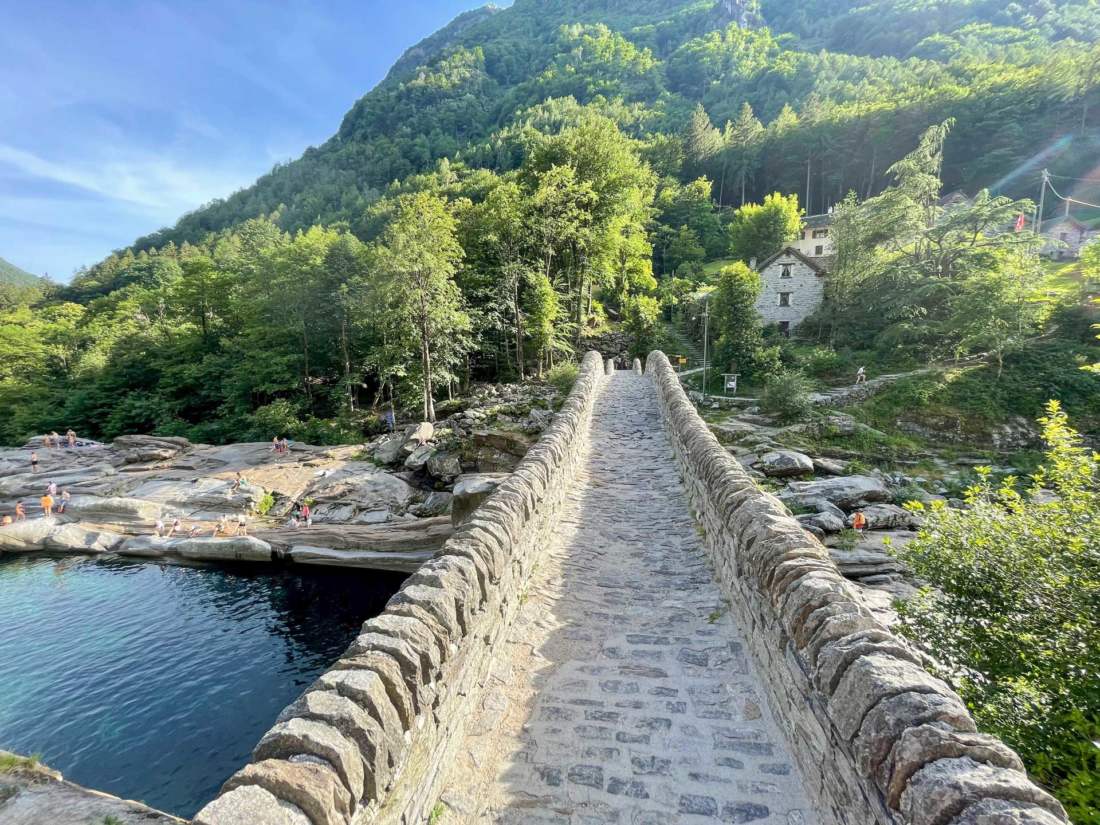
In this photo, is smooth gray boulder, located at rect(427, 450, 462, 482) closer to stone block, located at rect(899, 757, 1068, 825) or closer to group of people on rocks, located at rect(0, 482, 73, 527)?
group of people on rocks, located at rect(0, 482, 73, 527)

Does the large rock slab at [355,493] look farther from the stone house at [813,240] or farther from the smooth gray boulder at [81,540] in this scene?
the stone house at [813,240]

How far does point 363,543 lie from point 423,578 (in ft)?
49.4

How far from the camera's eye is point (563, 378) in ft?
78.6

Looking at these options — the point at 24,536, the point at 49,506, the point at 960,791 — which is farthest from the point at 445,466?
the point at 960,791

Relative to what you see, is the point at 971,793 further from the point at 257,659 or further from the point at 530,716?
the point at 257,659

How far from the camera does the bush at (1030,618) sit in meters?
3.34

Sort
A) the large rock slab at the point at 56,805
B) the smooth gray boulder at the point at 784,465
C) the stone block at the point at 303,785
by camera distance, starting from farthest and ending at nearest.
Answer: the smooth gray boulder at the point at 784,465
the large rock slab at the point at 56,805
the stone block at the point at 303,785

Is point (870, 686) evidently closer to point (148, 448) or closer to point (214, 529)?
point (214, 529)

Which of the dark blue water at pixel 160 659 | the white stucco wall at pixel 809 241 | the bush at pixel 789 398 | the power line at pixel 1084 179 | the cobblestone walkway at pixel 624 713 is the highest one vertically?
the power line at pixel 1084 179

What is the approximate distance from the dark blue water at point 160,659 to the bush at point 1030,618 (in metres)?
12.0

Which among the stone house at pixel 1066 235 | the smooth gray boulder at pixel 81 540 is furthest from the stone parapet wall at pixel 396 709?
the stone house at pixel 1066 235

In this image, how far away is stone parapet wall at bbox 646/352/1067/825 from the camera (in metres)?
2.04

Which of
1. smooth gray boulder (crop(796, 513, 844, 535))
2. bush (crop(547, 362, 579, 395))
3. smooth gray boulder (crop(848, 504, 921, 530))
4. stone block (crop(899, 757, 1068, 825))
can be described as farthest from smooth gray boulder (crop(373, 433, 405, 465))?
stone block (crop(899, 757, 1068, 825))

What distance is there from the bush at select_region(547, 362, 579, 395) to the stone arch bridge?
655 inches
